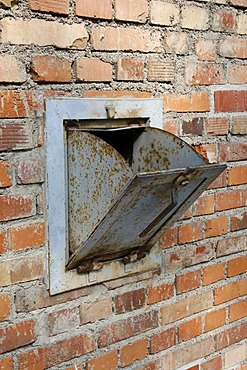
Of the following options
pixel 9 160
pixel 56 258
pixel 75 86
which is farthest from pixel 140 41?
Answer: pixel 56 258

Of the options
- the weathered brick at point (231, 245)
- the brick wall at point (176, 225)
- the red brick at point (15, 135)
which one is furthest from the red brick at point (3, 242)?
the weathered brick at point (231, 245)

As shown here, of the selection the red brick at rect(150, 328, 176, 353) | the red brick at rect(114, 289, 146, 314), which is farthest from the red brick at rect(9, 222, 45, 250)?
the red brick at rect(150, 328, 176, 353)

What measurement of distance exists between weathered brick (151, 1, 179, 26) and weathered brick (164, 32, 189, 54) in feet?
0.12

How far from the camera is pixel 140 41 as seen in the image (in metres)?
1.79

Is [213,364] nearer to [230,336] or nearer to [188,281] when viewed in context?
[230,336]

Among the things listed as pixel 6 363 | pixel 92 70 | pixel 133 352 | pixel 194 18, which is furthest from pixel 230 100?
pixel 6 363

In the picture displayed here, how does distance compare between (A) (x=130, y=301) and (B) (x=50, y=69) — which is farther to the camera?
(A) (x=130, y=301)

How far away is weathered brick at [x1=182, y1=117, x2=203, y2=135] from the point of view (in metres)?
1.94

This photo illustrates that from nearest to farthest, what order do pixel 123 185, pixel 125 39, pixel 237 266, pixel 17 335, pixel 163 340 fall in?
pixel 123 185 < pixel 17 335 < pixel 125 39 < pixel 163 340 < pixel 237 266

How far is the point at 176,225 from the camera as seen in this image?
78.3 inches

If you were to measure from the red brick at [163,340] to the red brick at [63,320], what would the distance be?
34cm

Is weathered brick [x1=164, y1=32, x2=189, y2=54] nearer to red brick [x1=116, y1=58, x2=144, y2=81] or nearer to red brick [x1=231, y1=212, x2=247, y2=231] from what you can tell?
red brick [x1=116, y1=58, x2=144, y2=81]

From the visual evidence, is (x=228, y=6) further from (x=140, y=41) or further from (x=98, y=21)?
(x=98, y=21)

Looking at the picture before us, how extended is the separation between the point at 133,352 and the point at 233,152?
0.79m
